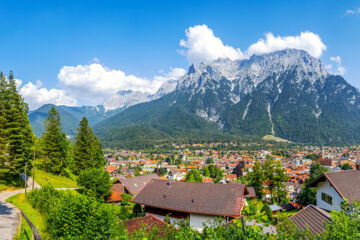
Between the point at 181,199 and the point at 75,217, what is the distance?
45.5ft

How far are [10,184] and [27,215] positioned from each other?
A: 45.5 ft

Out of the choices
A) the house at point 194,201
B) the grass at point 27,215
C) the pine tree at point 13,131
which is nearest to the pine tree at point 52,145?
the pine tree at point 13,131

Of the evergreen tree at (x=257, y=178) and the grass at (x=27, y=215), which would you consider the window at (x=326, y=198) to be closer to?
the grass at (x=27, y=215)

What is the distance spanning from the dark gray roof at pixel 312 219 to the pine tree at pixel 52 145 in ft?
137

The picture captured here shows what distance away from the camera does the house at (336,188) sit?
→ 54.4ft

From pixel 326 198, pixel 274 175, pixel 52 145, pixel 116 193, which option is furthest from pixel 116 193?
pixel 326 198

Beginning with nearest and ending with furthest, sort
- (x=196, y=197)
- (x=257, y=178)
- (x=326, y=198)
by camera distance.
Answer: (x=326, y=198), (x=196, y=197), (x=257, y=178)

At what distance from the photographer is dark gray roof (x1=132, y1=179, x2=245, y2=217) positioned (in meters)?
19.5

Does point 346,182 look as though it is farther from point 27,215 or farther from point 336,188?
point 27,215

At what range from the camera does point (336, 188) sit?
663 inches

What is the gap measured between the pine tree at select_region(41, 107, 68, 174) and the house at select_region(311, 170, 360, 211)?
43002 millimetres

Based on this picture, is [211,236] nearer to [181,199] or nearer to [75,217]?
[75,217]

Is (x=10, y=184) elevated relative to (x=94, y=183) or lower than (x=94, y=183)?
elevated


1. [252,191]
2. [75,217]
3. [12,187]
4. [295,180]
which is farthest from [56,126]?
[295,180]
